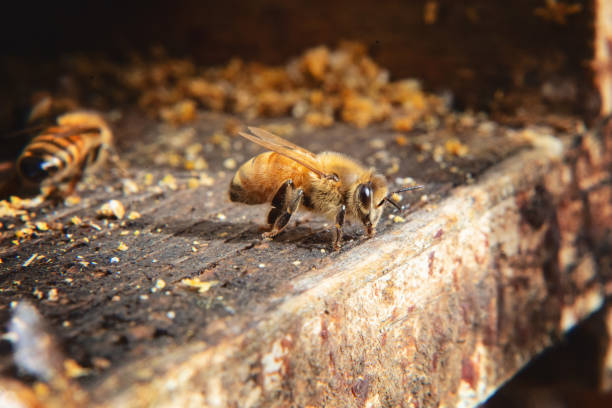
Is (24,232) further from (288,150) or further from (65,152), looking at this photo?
(288,150)

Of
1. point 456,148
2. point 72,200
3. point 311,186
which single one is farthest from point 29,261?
A: point 456,148

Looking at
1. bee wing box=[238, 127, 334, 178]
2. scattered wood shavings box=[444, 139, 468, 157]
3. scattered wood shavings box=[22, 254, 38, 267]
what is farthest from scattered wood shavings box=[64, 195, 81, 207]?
scattered wood shavings box=[444, 139, 468, 157]

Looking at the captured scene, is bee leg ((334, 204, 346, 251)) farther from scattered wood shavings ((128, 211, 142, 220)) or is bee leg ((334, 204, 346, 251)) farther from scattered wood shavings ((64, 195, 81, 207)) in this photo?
scattered wood shavings ((64, 195, 81, 207))

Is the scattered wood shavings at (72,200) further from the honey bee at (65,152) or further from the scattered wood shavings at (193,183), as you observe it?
the scattered wood shavings at (193,183)

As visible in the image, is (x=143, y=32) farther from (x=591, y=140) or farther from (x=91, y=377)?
(x=91, y=377)

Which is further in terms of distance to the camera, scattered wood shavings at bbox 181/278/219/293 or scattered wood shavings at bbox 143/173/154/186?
scattered wood shavings at bbox 143/173/154/186

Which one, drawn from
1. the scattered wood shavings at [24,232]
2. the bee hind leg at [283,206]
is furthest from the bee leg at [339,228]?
the scattered wood shavings at [24,232]
